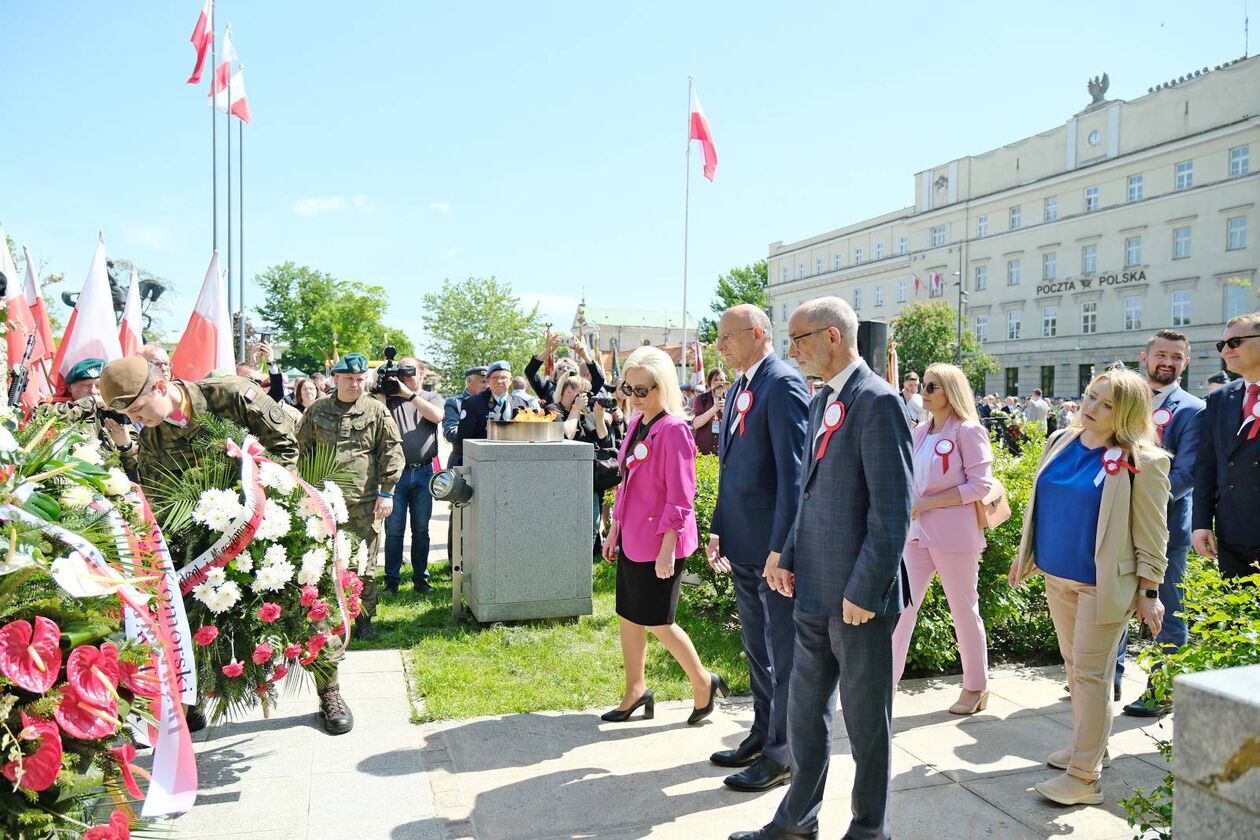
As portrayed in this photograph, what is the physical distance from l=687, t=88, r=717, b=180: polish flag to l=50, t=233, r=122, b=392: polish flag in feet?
54.1

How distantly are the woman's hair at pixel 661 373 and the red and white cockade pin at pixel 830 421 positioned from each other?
1.36 meters

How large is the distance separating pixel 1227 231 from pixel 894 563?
5842 cm

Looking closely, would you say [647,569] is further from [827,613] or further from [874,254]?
[874,254]

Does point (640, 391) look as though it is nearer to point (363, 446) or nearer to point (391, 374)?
point (363, 446)

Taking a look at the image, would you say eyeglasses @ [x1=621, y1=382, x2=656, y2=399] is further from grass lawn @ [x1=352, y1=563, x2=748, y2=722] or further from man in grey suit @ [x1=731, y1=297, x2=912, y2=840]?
grass lawn @ [x1=352, y1=563, x2=748, y2=722]

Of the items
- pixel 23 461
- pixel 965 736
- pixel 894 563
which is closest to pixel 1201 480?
pixel 965 736

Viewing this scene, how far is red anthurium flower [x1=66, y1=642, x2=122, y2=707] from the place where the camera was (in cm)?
208

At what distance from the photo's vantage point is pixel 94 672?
83.4 inches

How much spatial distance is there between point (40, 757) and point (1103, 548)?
381 centimetres

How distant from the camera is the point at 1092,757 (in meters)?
3.65

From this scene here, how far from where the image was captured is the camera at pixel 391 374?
7.44 m

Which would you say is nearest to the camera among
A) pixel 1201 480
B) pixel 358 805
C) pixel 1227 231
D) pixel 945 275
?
pixel 358 805

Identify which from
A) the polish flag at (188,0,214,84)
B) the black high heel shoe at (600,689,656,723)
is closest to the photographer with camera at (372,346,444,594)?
the black high heel shoe at (600,689,656,723)

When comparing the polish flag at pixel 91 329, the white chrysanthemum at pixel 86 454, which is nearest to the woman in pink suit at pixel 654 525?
the white chrysanthemum at pixel 86 454
